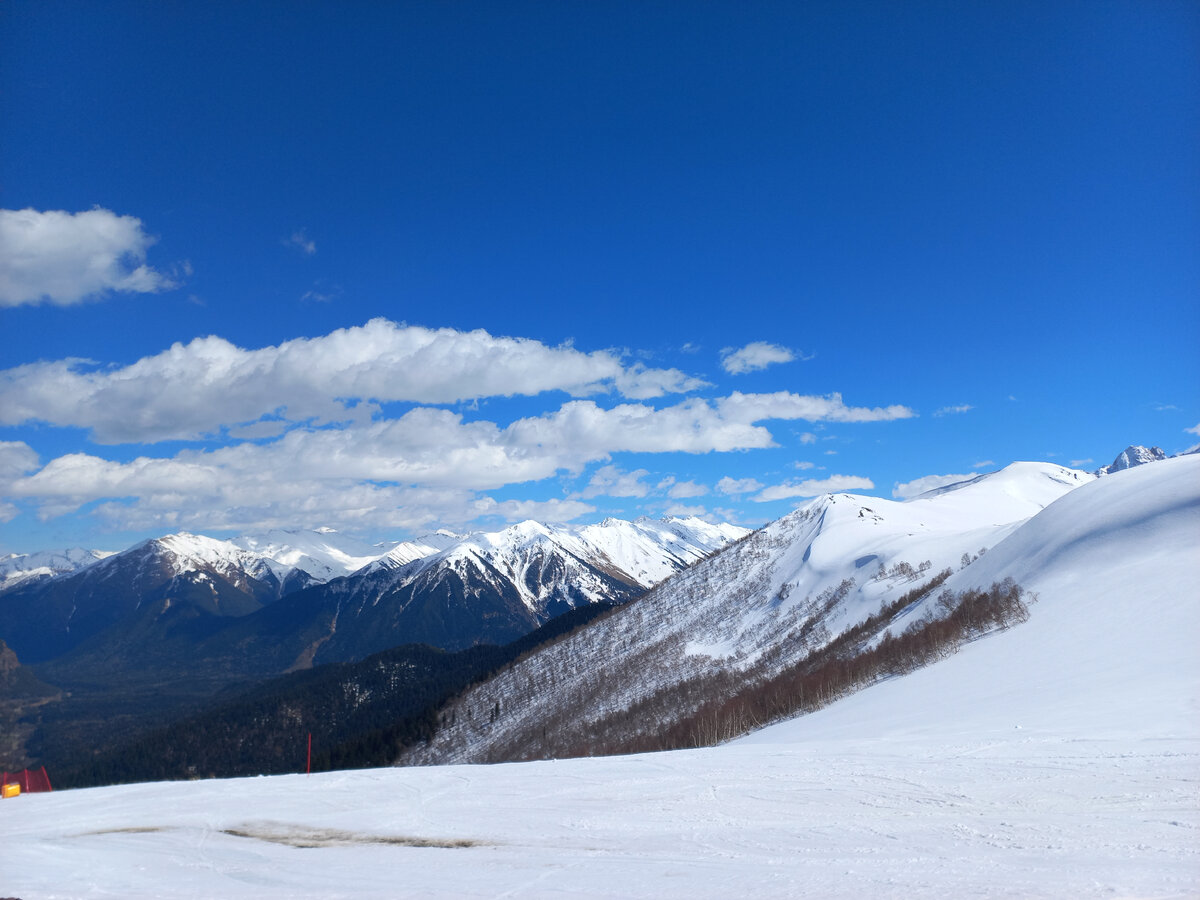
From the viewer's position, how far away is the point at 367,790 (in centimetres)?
1741

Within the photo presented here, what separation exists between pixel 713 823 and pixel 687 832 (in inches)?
26.1

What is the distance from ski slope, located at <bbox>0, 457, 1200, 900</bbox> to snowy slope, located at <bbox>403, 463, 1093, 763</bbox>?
8329 centimetres

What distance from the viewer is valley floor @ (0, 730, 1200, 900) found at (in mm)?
9375

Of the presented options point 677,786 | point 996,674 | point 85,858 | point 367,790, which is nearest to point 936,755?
point 677,786

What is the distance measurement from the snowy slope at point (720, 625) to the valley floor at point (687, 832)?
8579cm

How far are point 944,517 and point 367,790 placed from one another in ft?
615

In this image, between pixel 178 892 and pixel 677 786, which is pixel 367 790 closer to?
pixel 178 892

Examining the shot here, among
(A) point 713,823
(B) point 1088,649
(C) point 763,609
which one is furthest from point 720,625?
(A) point 713,823

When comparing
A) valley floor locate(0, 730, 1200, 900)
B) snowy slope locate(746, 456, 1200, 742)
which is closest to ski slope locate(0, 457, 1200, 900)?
valley floor locate(0, 730, 1200, 900)

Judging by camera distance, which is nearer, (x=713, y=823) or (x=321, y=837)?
(x=713, y=823)

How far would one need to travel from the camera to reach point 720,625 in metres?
137

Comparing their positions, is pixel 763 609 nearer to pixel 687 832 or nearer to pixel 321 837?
pixel 687 832

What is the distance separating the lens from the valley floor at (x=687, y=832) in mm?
9375

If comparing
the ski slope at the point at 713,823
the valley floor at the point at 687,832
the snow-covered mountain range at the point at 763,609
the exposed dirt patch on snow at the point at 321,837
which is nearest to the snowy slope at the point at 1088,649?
the ski slope at the point at 713,823
